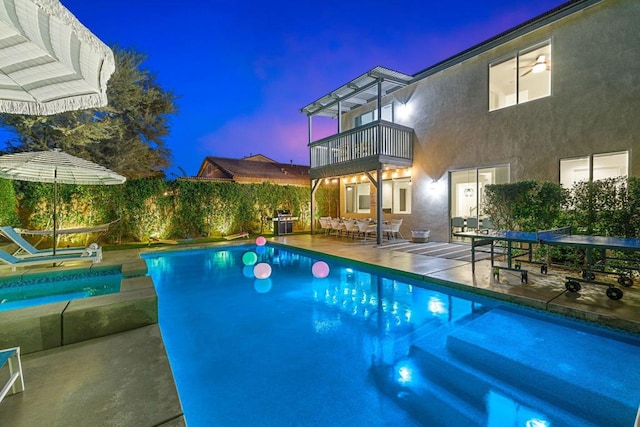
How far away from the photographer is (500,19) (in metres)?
22.2

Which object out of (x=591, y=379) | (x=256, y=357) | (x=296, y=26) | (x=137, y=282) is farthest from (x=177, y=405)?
(x=296, y=26)

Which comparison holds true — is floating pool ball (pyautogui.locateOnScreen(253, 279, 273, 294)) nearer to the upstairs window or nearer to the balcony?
the balcony

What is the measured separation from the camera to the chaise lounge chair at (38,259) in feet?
18.7

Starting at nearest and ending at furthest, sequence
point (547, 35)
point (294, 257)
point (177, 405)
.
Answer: point (177, 405)
point (547, 35)
point (294, 257)

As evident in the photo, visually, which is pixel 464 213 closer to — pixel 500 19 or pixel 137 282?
pixel 137 282

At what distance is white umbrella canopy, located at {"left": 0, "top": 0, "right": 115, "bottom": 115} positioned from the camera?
176 centimetres

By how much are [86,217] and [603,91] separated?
1607 cm

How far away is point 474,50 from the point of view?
9312mm

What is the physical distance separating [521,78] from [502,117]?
121cm

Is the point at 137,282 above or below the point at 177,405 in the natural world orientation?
above

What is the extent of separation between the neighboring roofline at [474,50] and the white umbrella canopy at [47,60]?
8830 mm

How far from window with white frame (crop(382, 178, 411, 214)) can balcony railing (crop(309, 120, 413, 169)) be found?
1334 mm

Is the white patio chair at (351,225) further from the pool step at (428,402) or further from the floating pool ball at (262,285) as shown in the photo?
the pool step at (428,402)

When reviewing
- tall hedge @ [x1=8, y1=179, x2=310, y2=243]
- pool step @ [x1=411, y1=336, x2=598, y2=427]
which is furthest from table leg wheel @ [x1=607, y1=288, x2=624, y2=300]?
tall hedge @ [x1=8, y1=179, x2=310, y2=243]
